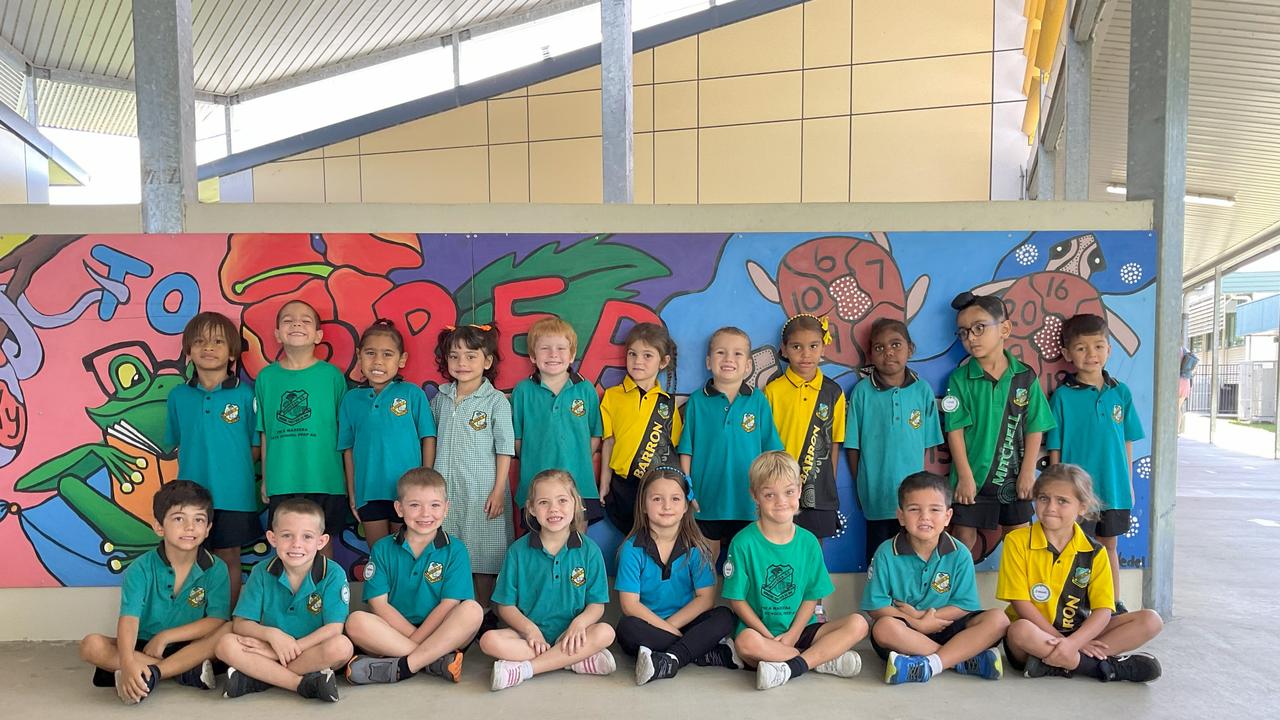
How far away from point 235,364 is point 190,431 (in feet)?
1.28

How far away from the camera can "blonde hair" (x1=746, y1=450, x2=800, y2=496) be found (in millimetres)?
3566

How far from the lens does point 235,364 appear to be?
13.6 feet

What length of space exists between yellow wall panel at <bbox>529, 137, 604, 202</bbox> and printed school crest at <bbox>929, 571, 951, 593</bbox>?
8996mm

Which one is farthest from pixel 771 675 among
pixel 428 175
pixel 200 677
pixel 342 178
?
pixel 342 178

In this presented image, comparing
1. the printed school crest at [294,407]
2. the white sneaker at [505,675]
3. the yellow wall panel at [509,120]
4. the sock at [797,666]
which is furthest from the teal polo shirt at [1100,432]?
the yellow wall panel at [509,120]

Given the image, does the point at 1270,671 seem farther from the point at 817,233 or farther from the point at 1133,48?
the point at 1133,48

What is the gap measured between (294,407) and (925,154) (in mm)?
9061

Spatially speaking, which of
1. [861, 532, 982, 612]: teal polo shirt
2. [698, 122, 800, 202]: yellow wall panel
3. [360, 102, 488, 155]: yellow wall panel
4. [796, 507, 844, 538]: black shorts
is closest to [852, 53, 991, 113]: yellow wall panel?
[698, 122, 800, 202]: yellow wall panel

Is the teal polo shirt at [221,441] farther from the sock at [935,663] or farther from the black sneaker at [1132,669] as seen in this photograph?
the black sneaker at [1132,669]

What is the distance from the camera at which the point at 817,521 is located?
4.03m

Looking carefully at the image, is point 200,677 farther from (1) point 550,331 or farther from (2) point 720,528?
(2) point 720,528

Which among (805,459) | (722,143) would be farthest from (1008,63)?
(805,459)

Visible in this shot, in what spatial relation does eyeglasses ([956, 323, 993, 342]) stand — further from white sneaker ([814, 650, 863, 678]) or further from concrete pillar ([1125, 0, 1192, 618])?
white sneaker ([814, 650, 863, 678])

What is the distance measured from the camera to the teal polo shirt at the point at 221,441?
398 cm
